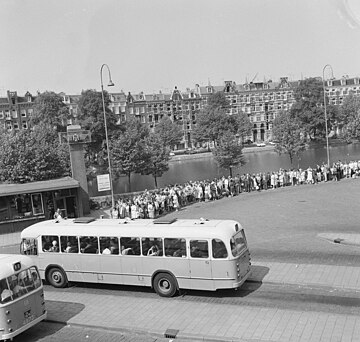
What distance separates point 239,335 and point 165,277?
13.4 ft

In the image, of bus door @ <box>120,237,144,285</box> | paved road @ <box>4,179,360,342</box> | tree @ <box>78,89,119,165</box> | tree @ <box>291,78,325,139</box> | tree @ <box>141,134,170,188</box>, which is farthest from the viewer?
tree @ <box>291,78,325,139</box>

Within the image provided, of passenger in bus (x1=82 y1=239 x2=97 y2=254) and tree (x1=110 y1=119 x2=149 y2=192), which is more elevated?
tree (x1=110 y1=119 x2=149 y2=192)

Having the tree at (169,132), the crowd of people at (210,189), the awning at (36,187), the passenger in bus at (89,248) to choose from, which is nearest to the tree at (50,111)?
the tree at (169,132)

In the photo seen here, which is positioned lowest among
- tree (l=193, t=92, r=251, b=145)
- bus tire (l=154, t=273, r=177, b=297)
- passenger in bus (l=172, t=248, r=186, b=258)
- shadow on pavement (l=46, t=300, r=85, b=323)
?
shadow on pavement (l=46, t=300, r=85, b=323)

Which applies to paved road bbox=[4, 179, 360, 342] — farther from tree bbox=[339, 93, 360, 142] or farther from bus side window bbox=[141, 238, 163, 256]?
tree bbox=[339, 93, 360, 142]

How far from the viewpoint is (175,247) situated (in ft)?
50.0

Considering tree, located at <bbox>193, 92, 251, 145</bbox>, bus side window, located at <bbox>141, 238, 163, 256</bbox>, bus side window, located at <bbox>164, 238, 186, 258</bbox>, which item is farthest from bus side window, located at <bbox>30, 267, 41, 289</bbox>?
tree, located at <bbox>193, 92, 251, 145</bbox>

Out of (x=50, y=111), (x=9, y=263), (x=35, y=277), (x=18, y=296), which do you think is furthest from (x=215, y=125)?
(x=18, y=296)

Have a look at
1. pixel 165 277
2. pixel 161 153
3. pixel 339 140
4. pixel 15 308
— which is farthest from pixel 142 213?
pixel 339 140

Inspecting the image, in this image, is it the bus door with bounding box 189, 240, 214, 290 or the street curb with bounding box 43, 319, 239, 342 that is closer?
the street curb with bounding box 43, 319, 239, 342

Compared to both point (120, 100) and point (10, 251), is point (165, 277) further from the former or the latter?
point (120, 100)

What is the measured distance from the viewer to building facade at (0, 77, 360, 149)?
124m

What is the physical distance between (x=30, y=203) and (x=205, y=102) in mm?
106003

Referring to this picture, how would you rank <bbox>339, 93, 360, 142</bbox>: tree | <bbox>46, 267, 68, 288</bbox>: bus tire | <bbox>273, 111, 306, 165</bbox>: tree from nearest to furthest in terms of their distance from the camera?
<bbox>46, 267, 68, 288</bbox>: bus tire < <bbox>273, 111, 306, 165</bbox>: tree < <bbox>339, 93, 360, 142</bbox>: tree
